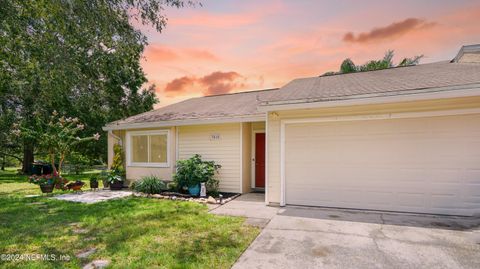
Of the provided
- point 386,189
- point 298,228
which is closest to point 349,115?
point 386,189

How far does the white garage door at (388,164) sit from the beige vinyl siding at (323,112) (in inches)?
9.0

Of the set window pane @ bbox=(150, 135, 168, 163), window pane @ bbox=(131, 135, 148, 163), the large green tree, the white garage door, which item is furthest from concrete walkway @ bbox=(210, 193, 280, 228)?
the large green tree

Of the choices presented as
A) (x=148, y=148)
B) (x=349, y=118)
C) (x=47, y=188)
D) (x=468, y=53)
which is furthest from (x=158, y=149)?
(x=468, y=53)

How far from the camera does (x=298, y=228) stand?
4.89 metres

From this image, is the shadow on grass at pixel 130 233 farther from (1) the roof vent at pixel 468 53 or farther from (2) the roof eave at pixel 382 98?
(1) the roof vent at pixel 468 53

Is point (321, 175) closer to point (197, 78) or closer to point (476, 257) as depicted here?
point (476, 257)

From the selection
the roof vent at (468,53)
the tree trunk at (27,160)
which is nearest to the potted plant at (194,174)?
the roof vent at (468,53)

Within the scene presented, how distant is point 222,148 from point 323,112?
375 centimetres

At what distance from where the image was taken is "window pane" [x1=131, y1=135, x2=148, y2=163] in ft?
33.4

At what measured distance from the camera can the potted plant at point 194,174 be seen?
26.9 feet

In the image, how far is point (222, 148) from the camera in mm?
8805

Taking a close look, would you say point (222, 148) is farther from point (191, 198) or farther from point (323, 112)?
point (323, 112)

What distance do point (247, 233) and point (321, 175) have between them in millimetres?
2835

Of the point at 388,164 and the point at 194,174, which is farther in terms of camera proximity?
the point at 194,174
